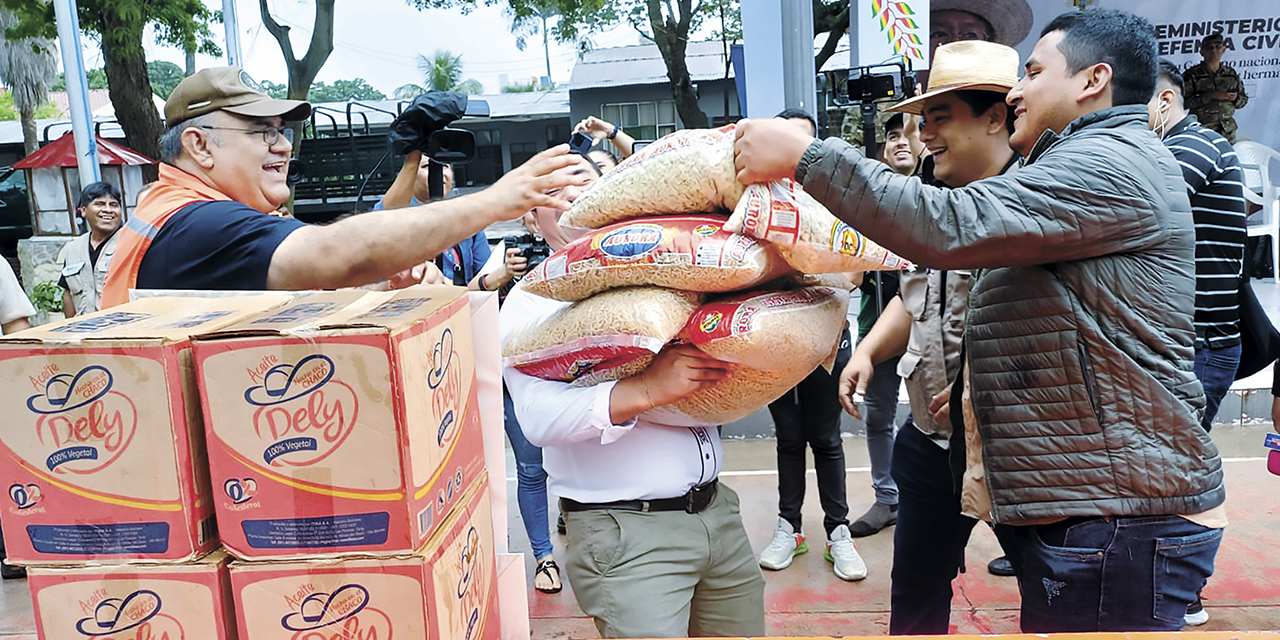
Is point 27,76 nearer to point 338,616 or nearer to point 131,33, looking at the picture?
point 131,33

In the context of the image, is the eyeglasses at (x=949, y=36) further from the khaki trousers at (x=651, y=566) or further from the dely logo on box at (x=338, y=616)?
the dely logo on box at (x=338, y=616)

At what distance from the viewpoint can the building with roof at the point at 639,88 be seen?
34.5 feet

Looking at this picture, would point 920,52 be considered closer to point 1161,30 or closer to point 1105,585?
point 1161,30

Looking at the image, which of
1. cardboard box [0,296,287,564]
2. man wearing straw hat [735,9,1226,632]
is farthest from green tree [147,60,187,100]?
man wearing straw hat [735,9,1226,632]

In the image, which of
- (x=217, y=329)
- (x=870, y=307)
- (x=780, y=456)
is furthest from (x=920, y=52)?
(x=217, y=329)

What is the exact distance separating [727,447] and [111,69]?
6997 millimetres

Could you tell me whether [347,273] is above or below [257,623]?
above

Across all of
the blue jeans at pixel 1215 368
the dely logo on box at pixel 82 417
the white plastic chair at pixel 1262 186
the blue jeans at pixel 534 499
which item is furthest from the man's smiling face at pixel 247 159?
the white plastic chair at pixel 1262 186

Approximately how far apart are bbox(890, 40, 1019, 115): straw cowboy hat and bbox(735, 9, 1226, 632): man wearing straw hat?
0.38 m

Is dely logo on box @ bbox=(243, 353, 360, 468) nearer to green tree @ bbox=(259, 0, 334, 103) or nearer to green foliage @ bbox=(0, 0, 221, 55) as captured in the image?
green foliage @ bbox=(0, 0, 221, 55)

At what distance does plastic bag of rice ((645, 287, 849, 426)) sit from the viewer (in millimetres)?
1550

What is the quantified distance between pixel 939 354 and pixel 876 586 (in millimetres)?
1267

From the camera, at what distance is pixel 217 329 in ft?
3.21

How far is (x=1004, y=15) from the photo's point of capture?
5.88 metres
